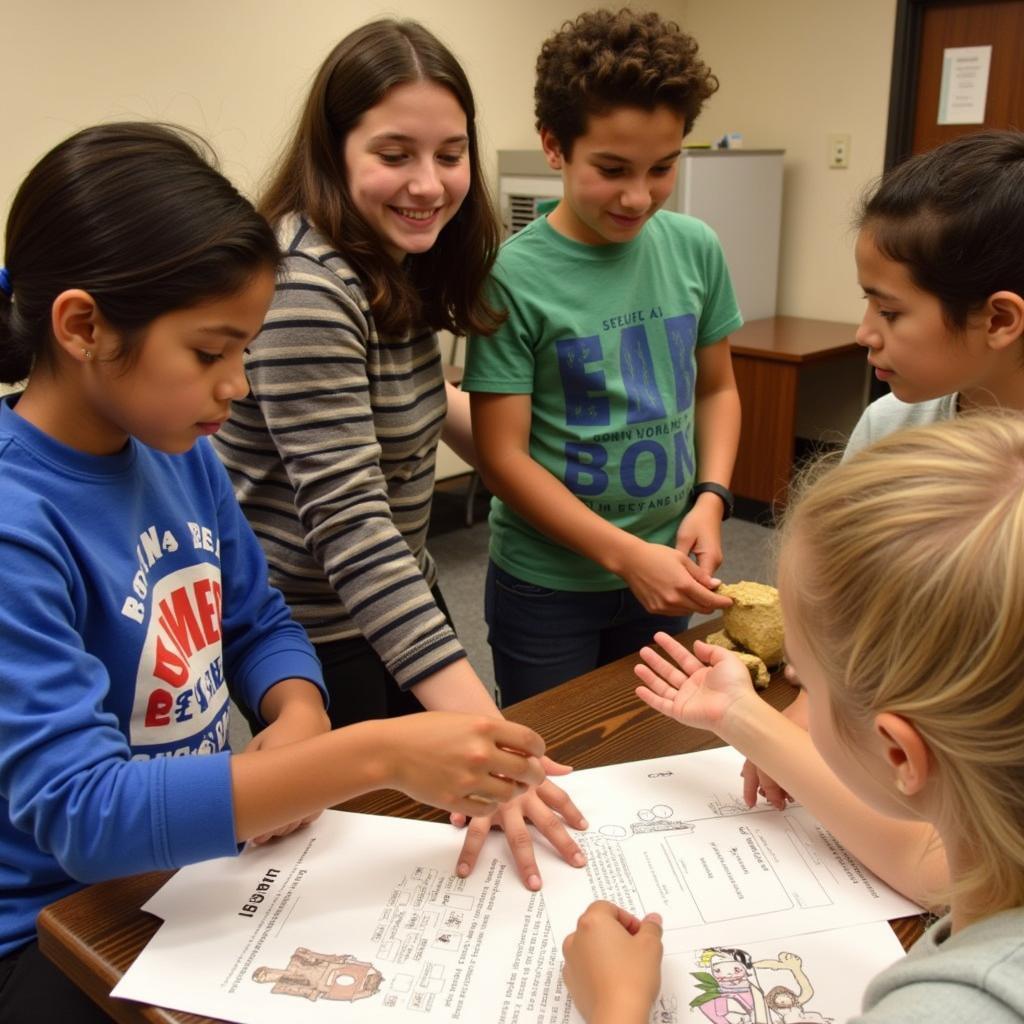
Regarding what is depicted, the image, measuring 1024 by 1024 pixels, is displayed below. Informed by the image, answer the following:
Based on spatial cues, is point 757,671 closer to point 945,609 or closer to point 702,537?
point 702,537

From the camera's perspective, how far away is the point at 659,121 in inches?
50.6

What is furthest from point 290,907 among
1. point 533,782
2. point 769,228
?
point 769,228

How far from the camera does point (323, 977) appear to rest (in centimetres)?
70

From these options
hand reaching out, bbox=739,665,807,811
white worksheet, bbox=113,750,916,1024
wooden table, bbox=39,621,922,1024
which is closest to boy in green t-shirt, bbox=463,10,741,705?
wooden table, bbox=39,621,922,1024

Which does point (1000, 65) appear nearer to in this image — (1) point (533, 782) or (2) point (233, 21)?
(2) point (233, 21)

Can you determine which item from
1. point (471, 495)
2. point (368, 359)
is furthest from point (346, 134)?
point (471, 495)

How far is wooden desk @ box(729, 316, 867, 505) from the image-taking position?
138 inches

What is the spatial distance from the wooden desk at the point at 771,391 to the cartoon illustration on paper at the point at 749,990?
281 centimetres

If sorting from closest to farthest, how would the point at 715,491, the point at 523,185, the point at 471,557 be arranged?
the point at 715,491 < the point at 471,557 < the point at 523,185

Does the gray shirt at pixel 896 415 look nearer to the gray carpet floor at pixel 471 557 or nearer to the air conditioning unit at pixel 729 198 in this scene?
the gray carpet floor at pixel 471 557

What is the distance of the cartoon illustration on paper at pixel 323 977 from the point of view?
2.27 feet

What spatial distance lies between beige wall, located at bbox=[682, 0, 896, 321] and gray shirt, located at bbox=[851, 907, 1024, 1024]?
3.61 meters

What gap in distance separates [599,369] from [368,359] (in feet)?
1.20

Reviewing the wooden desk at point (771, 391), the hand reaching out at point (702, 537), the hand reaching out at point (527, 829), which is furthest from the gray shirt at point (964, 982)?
the wooden desk at point (771, 391)
